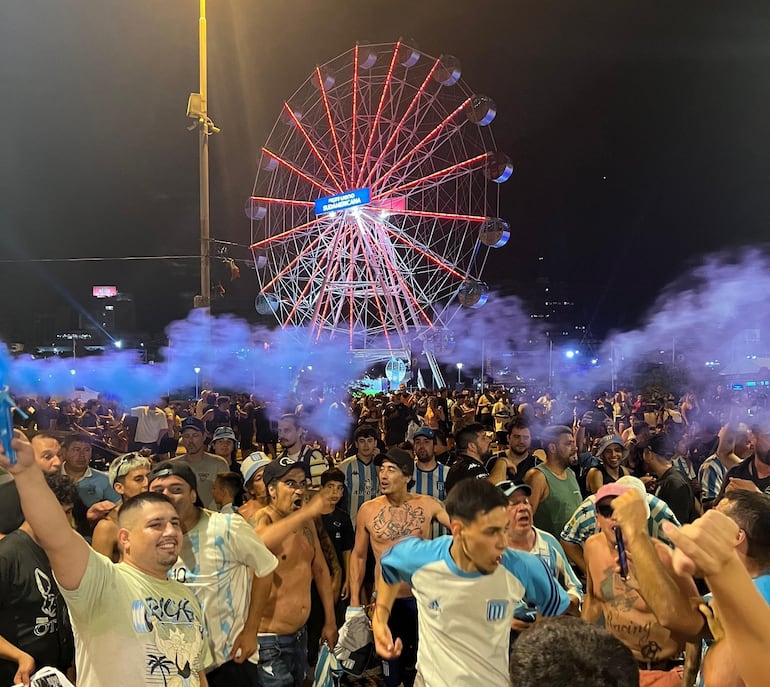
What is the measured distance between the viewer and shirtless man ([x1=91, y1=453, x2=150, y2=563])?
3.65 meters

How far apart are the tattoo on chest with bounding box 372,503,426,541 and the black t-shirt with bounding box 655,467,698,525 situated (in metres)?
1.95

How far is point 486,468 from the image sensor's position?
5355 mm

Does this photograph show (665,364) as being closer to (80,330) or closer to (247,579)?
(247,579)

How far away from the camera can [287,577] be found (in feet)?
12.6

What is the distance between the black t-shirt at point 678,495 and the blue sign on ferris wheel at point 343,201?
17.7 meters

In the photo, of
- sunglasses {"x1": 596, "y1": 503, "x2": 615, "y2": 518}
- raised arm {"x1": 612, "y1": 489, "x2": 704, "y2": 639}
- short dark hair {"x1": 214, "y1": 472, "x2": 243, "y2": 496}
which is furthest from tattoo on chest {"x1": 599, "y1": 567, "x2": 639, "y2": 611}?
short dark hair {"x1": 214, "y1": 472, "x2": 243, "y2": 496}

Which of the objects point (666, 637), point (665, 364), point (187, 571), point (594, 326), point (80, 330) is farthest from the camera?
point (594, 326)

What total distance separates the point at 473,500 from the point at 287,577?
1602 mm

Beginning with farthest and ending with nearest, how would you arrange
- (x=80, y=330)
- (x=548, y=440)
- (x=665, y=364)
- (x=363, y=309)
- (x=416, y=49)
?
(x=80, y=330)
(x=363, y=309)
(x=665, y=364)
(x=416, y=49)
(x=548, y=440)

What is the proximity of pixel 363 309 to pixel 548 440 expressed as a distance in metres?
20.6

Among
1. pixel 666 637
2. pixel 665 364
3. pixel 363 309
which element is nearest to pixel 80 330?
pixel 363 309

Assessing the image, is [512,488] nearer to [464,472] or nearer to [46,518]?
[464,472]

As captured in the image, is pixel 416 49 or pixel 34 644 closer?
pixel 34 644

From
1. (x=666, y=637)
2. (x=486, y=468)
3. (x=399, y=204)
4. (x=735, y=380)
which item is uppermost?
(x=399, y=204)
